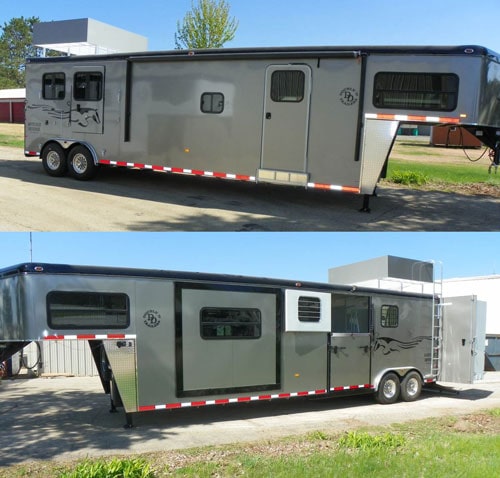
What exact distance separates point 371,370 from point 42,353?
1136 cm

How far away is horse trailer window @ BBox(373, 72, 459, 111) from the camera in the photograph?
32.9ft

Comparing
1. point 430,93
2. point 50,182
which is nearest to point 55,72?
point 50,182

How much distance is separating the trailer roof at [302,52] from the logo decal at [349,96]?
2.07 ft

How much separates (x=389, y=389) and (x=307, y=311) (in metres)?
2.99

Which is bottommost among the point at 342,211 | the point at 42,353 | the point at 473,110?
the point at 42,353

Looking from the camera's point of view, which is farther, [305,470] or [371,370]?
[371,370]

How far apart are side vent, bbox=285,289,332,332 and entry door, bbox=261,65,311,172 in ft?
8.84

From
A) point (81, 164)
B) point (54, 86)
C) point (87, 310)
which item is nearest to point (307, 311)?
point (87, 310)

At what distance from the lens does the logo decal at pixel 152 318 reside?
8.11 metres

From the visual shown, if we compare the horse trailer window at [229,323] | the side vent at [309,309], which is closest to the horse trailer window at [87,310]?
the horse trailer window at [229,323]

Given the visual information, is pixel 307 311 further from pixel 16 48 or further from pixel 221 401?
pixel 16 48

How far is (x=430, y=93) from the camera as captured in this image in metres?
10.1

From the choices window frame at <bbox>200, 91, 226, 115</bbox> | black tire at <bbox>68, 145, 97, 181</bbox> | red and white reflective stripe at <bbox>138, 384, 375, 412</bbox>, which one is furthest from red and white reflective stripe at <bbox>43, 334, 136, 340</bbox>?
black tire at <bbox>68, 145, 97, 181</bbox>

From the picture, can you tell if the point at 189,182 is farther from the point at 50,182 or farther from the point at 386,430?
the point at 386,430
